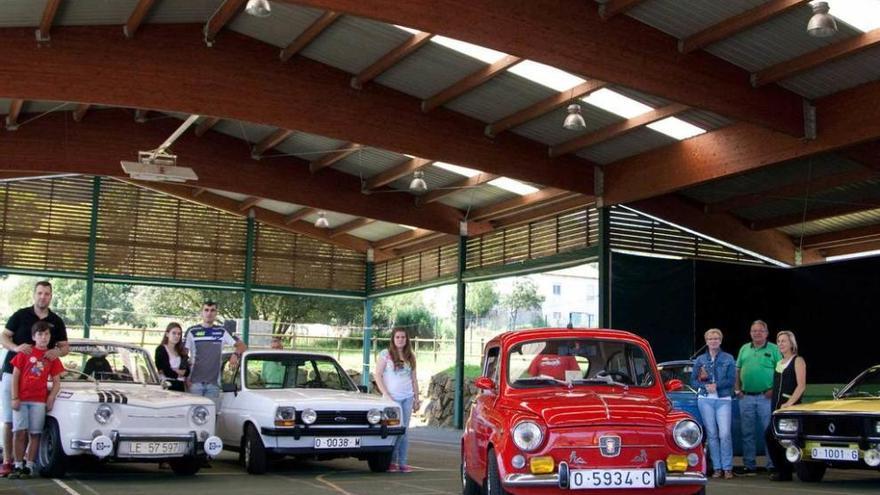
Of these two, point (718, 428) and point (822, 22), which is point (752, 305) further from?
point (822, 22)

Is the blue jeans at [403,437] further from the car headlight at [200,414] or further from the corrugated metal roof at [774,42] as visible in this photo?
the corrugated metal roof at [774,42]

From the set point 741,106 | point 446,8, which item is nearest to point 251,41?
point 446,8

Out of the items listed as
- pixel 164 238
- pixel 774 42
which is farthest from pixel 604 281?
pixel 164 238

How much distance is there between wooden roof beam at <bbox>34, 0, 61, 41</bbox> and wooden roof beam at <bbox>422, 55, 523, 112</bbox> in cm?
649

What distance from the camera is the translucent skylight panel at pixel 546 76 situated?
16.0m

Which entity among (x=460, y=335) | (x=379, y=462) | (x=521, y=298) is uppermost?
(x=521, y=298)

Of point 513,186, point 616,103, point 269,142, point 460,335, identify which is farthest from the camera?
point 460,335

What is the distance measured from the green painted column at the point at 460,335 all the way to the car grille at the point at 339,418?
45.8 feet

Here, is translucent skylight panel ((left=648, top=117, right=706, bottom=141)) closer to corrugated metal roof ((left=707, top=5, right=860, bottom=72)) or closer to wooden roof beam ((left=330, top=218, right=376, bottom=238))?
corrugated metal roof ((left=707, top=5, right=860, bottom=72))

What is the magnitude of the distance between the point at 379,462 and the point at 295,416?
1380mm

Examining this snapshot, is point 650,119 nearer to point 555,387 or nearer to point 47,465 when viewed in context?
point 555,387

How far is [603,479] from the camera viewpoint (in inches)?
272

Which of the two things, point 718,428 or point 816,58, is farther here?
point 816,58

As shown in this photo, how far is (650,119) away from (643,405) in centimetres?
1015
